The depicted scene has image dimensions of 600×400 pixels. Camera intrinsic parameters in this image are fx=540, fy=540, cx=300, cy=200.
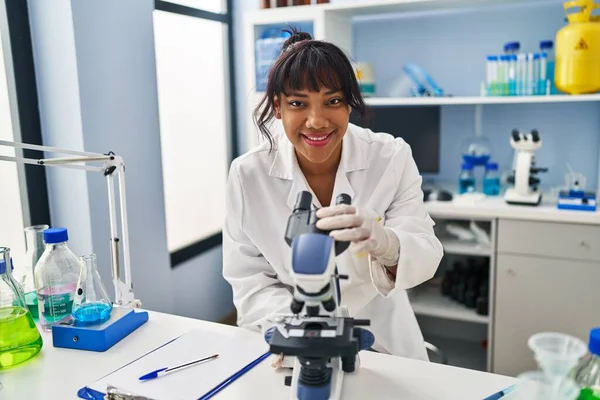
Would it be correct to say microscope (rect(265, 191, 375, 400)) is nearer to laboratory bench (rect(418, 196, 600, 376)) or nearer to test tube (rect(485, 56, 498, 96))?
laboratory bench (rect(418, 196, 600, 376))

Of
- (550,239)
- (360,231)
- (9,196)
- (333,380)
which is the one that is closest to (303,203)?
(360,231)

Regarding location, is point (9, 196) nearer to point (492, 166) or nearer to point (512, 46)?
point (492, 166)

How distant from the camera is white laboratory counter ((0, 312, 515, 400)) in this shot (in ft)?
3.34

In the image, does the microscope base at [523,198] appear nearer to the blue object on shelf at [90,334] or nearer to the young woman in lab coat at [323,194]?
the young woman in lab coat at [323,194]

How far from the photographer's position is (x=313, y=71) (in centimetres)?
123

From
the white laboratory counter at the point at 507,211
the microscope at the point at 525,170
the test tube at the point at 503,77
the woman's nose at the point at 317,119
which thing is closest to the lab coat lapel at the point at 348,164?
the woman's nose at the point at 317,119

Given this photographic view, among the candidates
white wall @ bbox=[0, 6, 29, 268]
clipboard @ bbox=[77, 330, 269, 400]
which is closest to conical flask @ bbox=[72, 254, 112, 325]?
clipboard @ bbox=[77, 330, 269, 400]

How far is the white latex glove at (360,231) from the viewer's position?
3.14 feet

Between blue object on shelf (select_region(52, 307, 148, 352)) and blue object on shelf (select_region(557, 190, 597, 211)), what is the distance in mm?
1895

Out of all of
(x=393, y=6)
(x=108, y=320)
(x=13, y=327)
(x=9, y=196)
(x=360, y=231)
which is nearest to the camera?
(x=360, y=231)

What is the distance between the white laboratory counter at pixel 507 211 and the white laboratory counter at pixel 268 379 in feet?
4.69

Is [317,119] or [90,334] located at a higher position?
[317,119]

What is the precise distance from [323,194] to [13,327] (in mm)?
807

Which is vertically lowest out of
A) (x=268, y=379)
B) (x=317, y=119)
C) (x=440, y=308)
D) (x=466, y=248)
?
(x=440, y=308)
